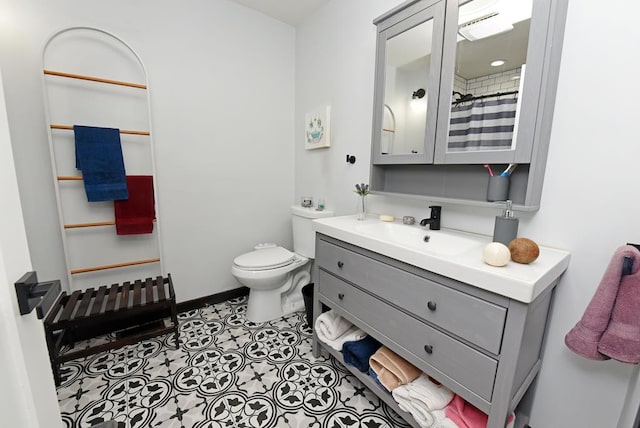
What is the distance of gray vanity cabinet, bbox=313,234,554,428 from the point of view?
2.75 ft

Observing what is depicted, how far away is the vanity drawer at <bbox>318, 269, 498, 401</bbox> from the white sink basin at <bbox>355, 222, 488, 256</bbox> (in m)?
0.30

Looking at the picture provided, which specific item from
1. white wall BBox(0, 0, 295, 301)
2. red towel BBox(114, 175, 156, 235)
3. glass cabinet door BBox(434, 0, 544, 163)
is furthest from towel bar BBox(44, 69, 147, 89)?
glass cabinet door BBox(434, 0, 544, 163)

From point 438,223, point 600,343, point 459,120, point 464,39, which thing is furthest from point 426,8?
point 600,343

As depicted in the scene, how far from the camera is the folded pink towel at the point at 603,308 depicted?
2.50 feet

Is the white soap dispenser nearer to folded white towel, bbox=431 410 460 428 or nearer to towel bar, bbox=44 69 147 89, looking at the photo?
folded white towel, bbox=431 410 460 428

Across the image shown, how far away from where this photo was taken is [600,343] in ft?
2.64

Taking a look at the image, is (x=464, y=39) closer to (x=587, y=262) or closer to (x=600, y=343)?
(x=587, y=262)

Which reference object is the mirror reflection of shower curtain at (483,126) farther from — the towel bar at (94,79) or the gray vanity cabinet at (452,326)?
the towel bar at (94,79)

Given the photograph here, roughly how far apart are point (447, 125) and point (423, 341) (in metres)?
0.98

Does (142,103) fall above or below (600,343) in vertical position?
above

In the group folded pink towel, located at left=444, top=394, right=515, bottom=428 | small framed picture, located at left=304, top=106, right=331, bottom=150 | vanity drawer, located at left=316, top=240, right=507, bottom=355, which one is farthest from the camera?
small framed picture, located at left=304, top=106, right=331, bottom=150

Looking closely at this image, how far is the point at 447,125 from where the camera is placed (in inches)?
50.3

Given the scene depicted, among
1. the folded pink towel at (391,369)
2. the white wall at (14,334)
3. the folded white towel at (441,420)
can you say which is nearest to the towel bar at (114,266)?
the white wall at (14,334)

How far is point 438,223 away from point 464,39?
87 cm
